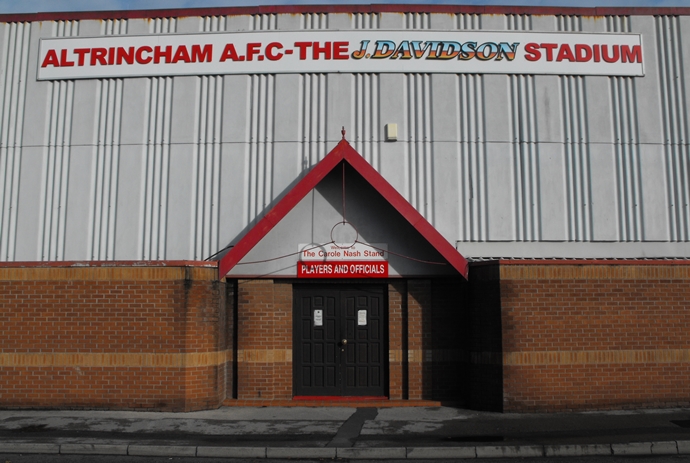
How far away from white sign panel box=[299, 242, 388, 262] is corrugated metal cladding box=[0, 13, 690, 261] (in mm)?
1469

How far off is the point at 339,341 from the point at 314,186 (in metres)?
3.17

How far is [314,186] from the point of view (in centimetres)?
1165

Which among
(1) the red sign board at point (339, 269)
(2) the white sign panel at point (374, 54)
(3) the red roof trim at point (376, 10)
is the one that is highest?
(3) the red roof trim at point (376, 10)

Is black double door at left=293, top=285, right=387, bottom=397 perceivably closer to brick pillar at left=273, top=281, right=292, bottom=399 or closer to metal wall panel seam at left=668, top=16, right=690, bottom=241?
brick pillar at left=273, top=281, right=292, bottom=399

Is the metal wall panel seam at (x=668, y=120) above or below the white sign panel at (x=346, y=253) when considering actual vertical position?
above

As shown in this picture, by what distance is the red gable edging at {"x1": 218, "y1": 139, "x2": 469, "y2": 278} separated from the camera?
11.4 m

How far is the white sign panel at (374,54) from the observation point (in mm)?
13391

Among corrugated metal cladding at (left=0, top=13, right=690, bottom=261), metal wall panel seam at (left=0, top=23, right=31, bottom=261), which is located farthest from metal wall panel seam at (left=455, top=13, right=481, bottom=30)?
metal wall panel seam at (left=0, top=23, right=31, bottom=261)

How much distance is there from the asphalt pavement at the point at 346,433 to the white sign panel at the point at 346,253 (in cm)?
287

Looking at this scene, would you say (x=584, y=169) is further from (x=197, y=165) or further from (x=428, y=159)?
(x=197, y=165)

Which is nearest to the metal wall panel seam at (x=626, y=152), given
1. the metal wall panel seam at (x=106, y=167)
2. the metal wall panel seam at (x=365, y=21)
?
the metal wall panel seam at (x=365, y=21)

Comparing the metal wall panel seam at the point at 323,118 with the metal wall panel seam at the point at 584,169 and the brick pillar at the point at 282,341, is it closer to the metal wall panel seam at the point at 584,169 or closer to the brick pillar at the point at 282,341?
the brick pillar at the point at 282,341

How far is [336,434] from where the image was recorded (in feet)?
30.4

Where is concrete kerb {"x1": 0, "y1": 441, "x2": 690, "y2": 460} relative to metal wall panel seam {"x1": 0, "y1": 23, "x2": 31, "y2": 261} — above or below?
below
